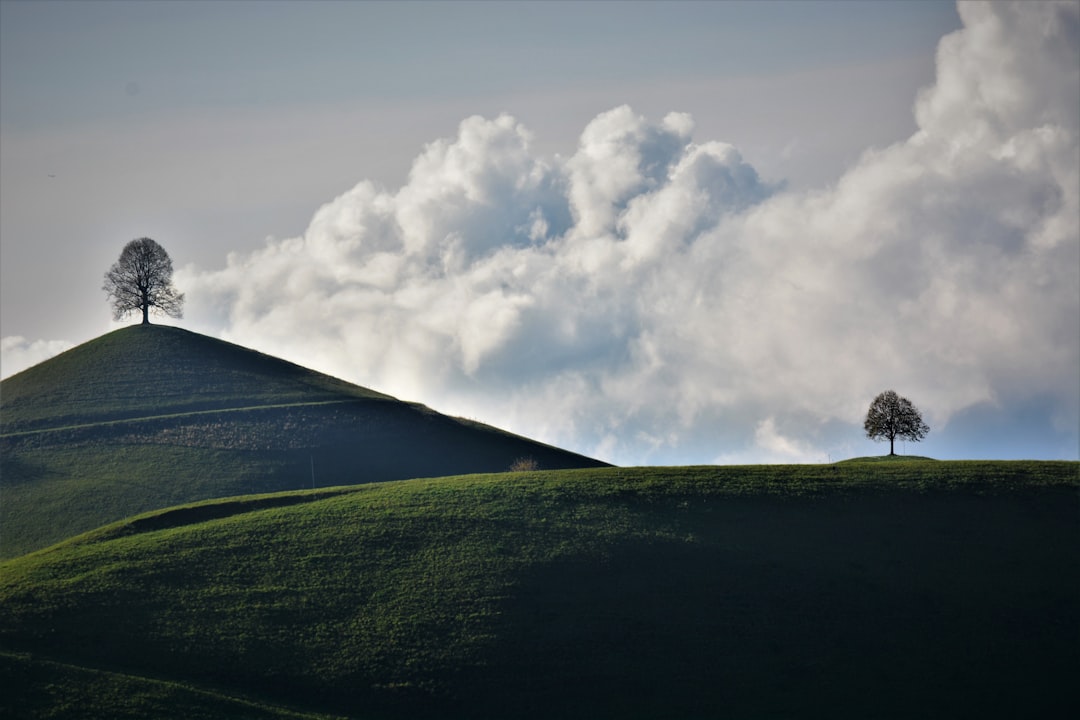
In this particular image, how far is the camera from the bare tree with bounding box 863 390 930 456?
12975cm

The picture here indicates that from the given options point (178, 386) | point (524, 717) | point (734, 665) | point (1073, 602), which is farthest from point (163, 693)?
point (178, 386)

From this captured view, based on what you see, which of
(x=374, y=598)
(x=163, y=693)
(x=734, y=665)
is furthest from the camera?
(x=374, y=598)

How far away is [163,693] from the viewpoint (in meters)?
53.1

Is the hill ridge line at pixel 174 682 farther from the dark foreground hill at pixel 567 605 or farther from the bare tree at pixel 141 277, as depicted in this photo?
the bare tree at pixel 141 277

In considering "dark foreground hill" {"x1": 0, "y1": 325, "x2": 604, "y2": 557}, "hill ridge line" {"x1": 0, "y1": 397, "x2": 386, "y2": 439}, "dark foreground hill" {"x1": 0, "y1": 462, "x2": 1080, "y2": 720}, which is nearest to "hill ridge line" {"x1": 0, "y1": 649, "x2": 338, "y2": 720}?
"dark foreground hill" {"x1": 0, "y1": 462, "x2": 1080, "y2": 720}

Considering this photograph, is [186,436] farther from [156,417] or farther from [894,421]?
[894,421]

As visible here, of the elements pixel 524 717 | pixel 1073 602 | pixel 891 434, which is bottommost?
pixel 524 717

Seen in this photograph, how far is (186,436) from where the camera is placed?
10775 centimetres

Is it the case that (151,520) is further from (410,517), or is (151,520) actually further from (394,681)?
(394,681)

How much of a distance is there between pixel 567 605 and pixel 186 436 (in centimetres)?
5955

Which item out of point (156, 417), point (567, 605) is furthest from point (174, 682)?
point (156, 417)

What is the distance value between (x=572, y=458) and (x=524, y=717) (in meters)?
72.1

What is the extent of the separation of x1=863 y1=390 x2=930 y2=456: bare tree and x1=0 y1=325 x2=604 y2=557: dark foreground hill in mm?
37207

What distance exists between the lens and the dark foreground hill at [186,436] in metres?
95.2
